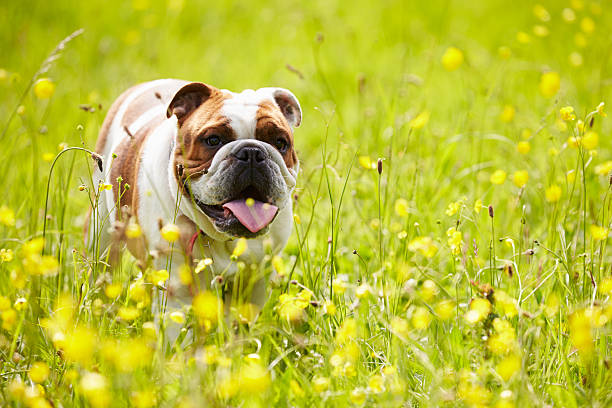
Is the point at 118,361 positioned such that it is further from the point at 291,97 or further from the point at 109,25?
the point at 109,25

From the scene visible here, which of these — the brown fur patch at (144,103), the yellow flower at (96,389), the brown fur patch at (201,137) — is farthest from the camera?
the brown fur patch at (144,103)

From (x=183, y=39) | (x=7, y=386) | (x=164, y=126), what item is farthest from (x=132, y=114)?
(x=183, y=39)

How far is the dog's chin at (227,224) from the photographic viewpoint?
241 centimetres

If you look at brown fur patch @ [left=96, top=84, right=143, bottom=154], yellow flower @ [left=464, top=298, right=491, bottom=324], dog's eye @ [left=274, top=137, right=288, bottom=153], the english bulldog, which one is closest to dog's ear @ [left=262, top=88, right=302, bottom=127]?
the english bulldog

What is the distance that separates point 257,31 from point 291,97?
184 inches

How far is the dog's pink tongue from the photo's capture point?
2.38m

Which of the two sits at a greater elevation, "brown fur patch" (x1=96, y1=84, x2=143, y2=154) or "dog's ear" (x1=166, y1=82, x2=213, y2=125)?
"dog's ear" (x1=166, y1=82, x2=213, y2=125)

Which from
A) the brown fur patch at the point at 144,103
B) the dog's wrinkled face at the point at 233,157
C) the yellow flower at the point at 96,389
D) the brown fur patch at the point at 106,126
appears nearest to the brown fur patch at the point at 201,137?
the dog's wrinkled face at the point at 233,157

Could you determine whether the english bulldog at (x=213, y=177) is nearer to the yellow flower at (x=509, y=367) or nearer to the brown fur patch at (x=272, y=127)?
the brown fur patch at (x=272, y=127)

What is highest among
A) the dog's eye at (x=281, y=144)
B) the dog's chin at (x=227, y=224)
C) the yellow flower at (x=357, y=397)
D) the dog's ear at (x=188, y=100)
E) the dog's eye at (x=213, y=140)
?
the dog's ear at (x=188, y=100)

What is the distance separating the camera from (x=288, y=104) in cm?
287

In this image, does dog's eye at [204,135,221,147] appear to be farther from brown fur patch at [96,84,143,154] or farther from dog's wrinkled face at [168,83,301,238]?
brown fur patch at [96,84,143,154]

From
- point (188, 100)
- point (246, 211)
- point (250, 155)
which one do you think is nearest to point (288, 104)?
point (188, 100)

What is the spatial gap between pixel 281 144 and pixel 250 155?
0.84ft
